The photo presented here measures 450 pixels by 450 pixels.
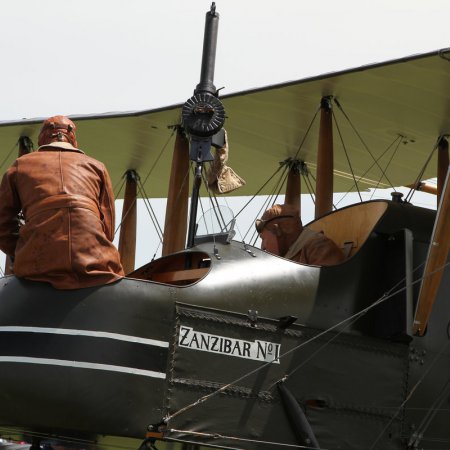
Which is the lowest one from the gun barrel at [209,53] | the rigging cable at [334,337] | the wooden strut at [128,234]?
the rigging cable at [334,337]

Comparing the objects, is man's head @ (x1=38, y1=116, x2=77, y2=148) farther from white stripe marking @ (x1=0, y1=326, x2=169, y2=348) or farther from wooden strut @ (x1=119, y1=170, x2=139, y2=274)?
wooden strut @ (x1=119, y1=170, x2=139, y2=274)

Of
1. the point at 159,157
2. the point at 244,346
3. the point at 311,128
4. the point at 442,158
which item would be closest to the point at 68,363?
the point at 244,346

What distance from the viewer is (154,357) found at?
5965 millimetres

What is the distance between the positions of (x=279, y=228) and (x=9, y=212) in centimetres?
212

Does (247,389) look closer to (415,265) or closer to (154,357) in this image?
(154,357)

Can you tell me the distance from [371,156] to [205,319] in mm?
9065

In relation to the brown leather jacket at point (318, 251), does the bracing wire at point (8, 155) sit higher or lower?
higher

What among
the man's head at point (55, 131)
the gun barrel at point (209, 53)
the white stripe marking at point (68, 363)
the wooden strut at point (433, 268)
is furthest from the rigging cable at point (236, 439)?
the gun barrel at point (209, 53)

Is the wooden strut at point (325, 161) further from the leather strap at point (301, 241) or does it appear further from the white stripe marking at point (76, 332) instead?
the white stripe marking at point (76, 332)

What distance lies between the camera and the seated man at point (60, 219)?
19.5 ft

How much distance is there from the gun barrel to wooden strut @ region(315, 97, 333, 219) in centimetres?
492

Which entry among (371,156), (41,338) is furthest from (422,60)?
(41,338)

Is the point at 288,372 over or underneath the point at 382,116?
underneath

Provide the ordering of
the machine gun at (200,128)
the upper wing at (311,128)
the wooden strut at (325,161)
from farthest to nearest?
1. the wooden strut at (325,161)
2. the upper wing at (311,128)
3. the machine gun at (200,128)
